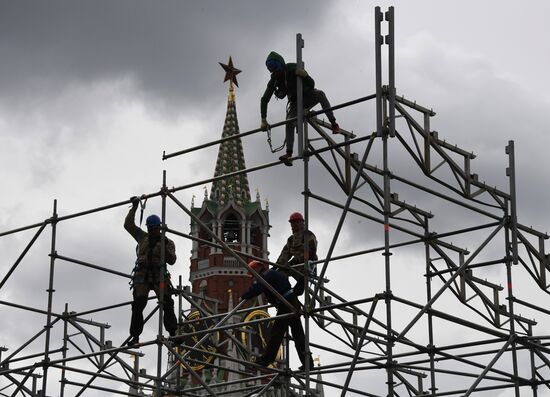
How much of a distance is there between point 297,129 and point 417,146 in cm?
229

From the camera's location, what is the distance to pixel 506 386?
25.7 meters

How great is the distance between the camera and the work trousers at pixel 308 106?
23.9m

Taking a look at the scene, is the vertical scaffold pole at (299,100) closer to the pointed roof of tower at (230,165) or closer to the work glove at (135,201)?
the work glove at (135,201)

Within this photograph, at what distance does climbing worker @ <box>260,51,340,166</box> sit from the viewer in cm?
2388

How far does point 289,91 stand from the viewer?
24.1 m

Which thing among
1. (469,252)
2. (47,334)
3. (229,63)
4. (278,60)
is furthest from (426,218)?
(229,63)

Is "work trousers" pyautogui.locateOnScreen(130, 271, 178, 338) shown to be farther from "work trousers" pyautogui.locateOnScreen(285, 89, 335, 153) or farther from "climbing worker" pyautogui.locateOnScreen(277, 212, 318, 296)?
"work trousers" pyautogui.locateOnScreen(285, 89, 335, 153)

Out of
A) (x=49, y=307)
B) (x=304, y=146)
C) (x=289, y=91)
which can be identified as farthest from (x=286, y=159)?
(x=49, y=307)

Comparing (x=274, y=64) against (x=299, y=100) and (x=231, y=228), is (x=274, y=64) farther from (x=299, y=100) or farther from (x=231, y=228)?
(x=231, y=228)

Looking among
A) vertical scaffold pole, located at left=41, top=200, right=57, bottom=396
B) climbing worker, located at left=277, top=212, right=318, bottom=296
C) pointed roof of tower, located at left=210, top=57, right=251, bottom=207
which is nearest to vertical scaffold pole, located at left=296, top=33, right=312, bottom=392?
climbing worker, located at left=277, top=212, right=318, bottom=296

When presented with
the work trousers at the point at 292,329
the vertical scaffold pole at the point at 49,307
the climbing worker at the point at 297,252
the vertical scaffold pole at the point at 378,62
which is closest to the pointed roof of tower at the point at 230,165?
the vertical scaffold pole at the point at 49,307

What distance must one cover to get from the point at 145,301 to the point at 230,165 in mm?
68492

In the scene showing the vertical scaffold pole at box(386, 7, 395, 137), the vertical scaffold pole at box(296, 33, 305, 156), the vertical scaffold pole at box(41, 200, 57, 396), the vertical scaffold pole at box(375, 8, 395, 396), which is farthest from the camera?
the vertical scaffold pole at box(41, 200, 57, 396)

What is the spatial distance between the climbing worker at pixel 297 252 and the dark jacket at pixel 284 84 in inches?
79.1
